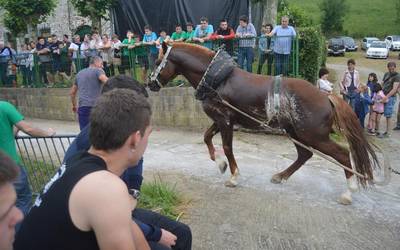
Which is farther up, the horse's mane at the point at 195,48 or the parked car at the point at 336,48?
the horse's mane at the point at 195,48

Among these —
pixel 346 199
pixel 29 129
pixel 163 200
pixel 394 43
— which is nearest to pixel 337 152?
pixel 346 199

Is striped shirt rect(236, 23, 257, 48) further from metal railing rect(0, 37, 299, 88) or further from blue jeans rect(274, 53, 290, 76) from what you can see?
Answer: blue jeans rect(274, 53, 290, 76)

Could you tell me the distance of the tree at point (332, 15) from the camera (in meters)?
54.7

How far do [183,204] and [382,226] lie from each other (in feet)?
7.34

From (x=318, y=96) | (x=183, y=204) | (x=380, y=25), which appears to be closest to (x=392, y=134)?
(x=318, y=96)

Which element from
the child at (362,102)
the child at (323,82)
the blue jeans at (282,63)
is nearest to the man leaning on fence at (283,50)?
the blue jeans at (282,63)

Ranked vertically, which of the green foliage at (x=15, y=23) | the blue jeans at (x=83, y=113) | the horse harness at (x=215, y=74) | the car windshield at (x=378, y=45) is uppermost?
the green foliage at (x=15, y=23)

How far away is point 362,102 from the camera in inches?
425

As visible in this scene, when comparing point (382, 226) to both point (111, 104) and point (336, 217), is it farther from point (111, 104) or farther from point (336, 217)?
point (111, 104)

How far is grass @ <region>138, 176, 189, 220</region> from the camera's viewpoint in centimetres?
507

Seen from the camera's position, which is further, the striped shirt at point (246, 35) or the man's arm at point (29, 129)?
the striped shirt at point (246, 35)

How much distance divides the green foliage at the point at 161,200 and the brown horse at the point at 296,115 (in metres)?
0.99

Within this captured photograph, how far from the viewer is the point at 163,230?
2.79 metres

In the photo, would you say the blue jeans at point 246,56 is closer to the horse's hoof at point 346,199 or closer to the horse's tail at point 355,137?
the horse's tail at point 355,137
